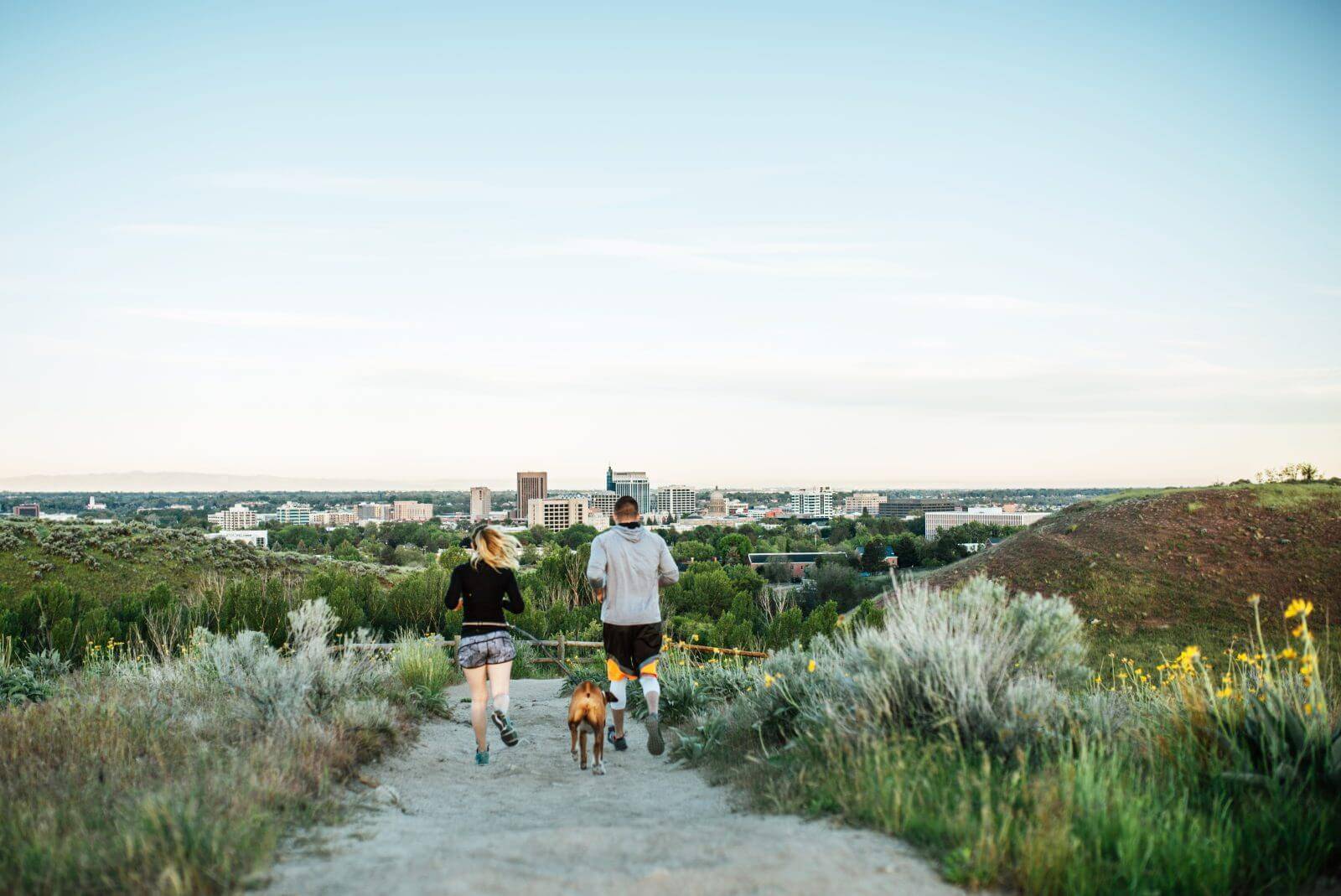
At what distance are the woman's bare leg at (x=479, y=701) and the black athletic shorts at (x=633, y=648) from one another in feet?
3.38

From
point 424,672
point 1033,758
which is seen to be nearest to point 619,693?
point 1033,758

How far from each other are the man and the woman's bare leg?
40.3 inches

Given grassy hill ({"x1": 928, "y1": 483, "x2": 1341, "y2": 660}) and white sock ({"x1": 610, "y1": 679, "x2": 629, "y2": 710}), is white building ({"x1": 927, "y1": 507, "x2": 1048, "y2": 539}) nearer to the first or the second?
grassy hill ({"x1": 928, "y1": 483, "x2": 1341, "y2": 660})

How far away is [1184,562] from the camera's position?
27.3 metres

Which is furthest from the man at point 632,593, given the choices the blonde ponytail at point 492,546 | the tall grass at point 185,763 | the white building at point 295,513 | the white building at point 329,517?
the white building at point 295,513

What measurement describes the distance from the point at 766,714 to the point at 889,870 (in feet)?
9.44

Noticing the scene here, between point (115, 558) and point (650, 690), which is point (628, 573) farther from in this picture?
point (115, 558)

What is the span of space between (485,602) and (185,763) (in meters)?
2.26

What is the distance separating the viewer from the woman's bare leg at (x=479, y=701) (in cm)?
709

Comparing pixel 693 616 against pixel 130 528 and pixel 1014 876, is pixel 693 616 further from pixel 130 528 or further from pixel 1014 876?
pixel 1014 876

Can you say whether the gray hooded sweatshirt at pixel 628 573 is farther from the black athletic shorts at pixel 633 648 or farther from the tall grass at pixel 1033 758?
the tall grass at pixel 1033 758

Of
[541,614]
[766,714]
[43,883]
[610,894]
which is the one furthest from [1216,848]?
[541,614]

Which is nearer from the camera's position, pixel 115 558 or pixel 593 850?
pixel 593 850

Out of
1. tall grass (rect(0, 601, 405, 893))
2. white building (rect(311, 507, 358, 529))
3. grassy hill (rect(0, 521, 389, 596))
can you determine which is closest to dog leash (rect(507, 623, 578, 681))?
tall grass (rect(0, 601, 405, 893))
